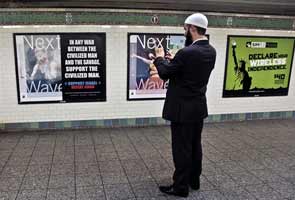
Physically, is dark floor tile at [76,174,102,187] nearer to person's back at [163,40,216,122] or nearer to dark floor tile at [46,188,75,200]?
dark floor tile at [46,188,75,200]

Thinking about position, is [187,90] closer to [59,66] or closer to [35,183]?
[35,183]

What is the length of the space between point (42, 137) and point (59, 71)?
105 centimetres

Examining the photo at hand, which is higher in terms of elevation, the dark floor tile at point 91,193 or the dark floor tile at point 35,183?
the dark floor tile at point 35,183

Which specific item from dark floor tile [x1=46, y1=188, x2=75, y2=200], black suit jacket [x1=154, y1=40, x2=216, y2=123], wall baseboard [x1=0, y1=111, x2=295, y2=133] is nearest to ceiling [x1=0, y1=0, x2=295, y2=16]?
wall baseboard [x1=0, y1=111, x2=295, y2=133]

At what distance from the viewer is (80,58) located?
14.6 feet

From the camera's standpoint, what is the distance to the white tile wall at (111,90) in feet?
14.0

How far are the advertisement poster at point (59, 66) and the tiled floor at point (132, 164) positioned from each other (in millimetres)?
624

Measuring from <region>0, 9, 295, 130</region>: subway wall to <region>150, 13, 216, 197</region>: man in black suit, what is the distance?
2018 millimetres

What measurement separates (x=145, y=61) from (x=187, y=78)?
2075 millimetres

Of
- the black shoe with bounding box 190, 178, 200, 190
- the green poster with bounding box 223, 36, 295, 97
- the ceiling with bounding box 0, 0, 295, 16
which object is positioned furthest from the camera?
the green poster with bounding box 223, 36, 295, 97

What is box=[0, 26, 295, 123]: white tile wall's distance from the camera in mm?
4258

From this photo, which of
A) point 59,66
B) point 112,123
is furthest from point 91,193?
point 59,66

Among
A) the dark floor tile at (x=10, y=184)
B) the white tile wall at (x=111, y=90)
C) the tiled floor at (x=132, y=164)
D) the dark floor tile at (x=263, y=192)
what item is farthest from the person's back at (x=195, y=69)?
the white tile wall at (x=111, y=90)

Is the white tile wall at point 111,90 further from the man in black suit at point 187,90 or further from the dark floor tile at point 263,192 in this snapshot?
the dark floor tile at point 263,192
